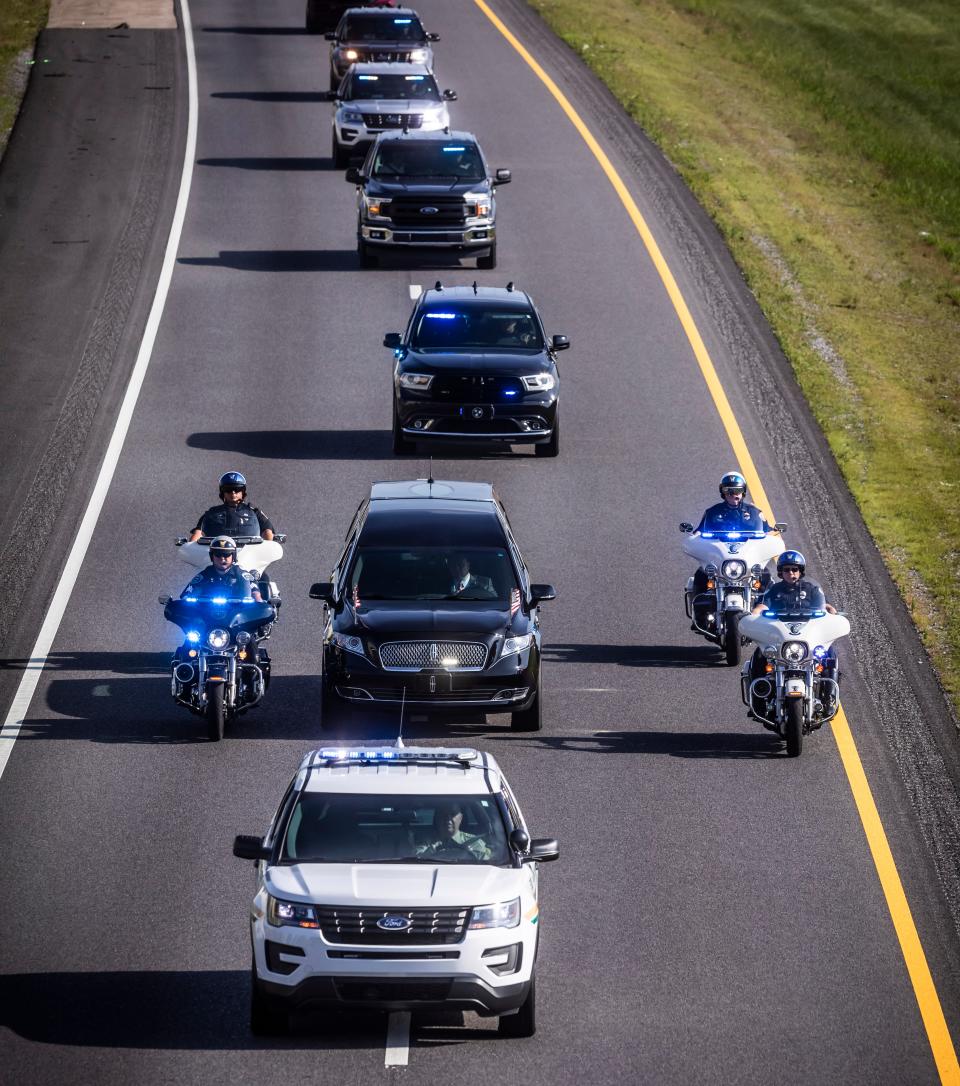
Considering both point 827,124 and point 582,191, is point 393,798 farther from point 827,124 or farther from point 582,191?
point 827,124

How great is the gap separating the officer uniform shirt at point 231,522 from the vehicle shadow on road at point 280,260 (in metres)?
16.6

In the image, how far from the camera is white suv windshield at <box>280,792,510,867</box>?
12703 millimetres

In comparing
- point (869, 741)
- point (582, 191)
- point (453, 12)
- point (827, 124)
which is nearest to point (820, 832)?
point (869, 741)

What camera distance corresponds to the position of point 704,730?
1886 cm

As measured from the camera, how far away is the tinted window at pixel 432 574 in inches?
747

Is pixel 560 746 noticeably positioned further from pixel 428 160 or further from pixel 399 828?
pixel 428 160

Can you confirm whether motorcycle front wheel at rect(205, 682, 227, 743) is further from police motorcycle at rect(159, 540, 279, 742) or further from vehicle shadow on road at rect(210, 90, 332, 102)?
vehicle shadow on road at rect(210, 90, 332, 102)

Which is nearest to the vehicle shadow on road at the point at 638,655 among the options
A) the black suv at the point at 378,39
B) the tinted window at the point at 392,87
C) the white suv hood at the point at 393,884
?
the white suv hood at the point at 393,884

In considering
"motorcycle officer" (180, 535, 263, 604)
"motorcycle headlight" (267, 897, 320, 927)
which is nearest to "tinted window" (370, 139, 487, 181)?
"motorcycle officer" (180, 535, 263, 604)

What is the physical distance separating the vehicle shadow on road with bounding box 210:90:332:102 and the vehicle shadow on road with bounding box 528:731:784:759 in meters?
33.3

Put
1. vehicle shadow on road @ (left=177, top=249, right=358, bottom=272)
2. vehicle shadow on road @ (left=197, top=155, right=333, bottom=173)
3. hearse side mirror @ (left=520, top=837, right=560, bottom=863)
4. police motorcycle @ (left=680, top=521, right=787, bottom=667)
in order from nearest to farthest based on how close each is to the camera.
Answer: hearse side mirror @ (left=520, top=837, right=560, bottom=863) → police motorcycle @ (left=680, top=521, right=787, bottom=667) → vehicle shadow on road @ (left=177, top=249, right=358, bottom=272) → vehicle shadow on road @ (left=197, top=155, right=333, bottom=173)

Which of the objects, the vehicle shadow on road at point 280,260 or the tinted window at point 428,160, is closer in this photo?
the tinted window at point 428,160

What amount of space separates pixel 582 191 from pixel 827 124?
1290 centimetres

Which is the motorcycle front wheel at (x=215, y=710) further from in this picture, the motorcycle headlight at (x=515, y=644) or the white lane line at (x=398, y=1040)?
the white lane line at (x=398, y=1040)
